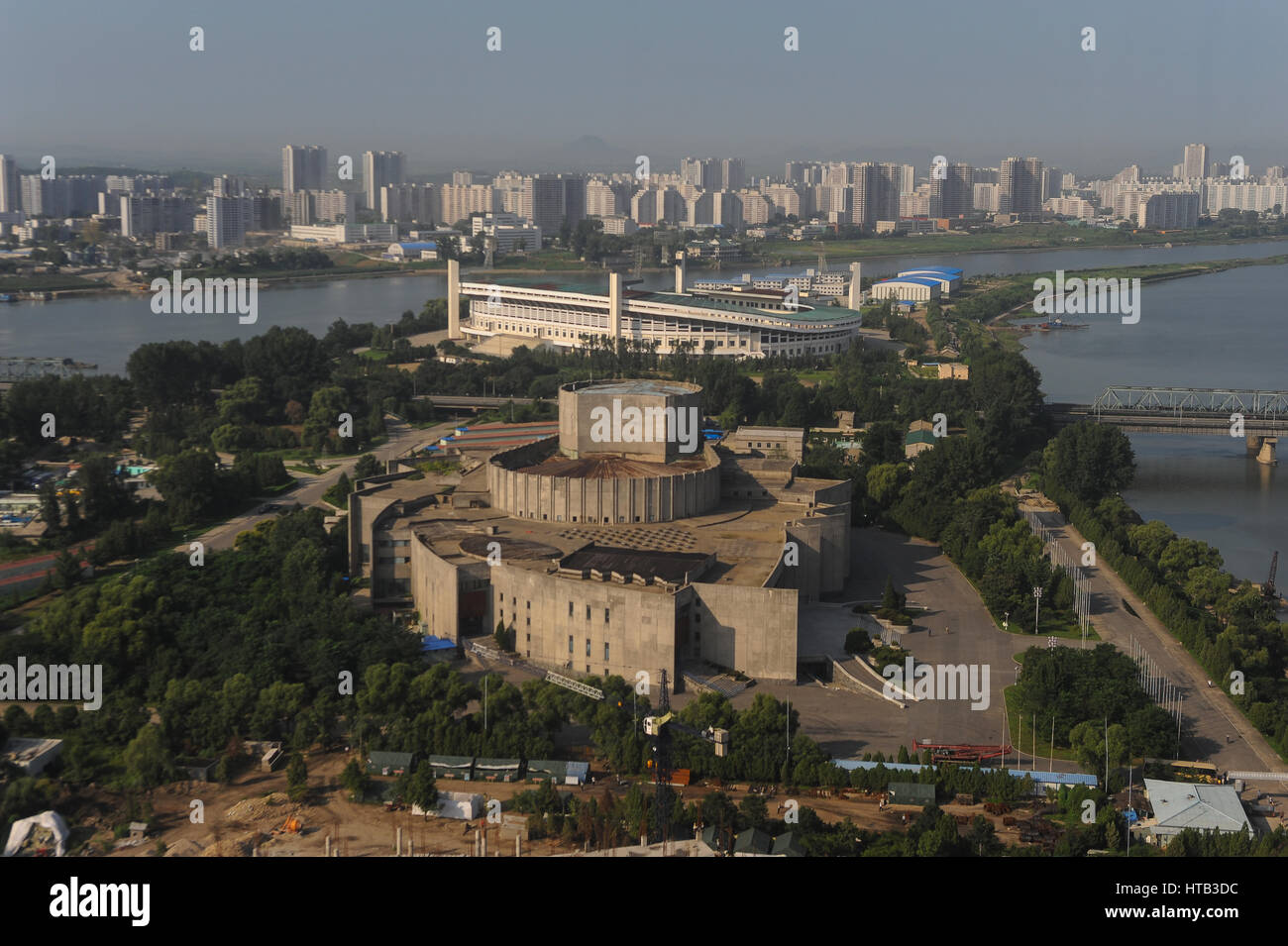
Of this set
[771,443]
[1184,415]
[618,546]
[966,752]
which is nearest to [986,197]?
[1184,415]

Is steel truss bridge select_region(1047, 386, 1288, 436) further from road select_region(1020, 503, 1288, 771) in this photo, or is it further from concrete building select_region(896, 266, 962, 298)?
concrete building select_region(896, 266, 962, 298)

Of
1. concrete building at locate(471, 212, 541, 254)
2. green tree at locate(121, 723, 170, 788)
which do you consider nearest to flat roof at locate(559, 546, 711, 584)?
green tree at locate(121, 723, 170, 788)

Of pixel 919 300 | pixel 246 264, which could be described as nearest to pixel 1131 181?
pixel 919 300

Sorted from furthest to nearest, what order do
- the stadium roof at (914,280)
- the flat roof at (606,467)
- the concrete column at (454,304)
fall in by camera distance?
1. the stadium roof at (914,280)
2. the concrete column at (454,304)
3. the flat roof at (606,467)

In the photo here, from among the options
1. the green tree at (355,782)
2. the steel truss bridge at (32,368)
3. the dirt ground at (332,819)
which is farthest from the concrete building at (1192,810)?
the steel truss bridge at (32,368)

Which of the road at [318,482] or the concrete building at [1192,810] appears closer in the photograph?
the concrete building at [1192,810]

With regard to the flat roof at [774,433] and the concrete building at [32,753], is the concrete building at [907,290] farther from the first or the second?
the concrete building at [32,753]
